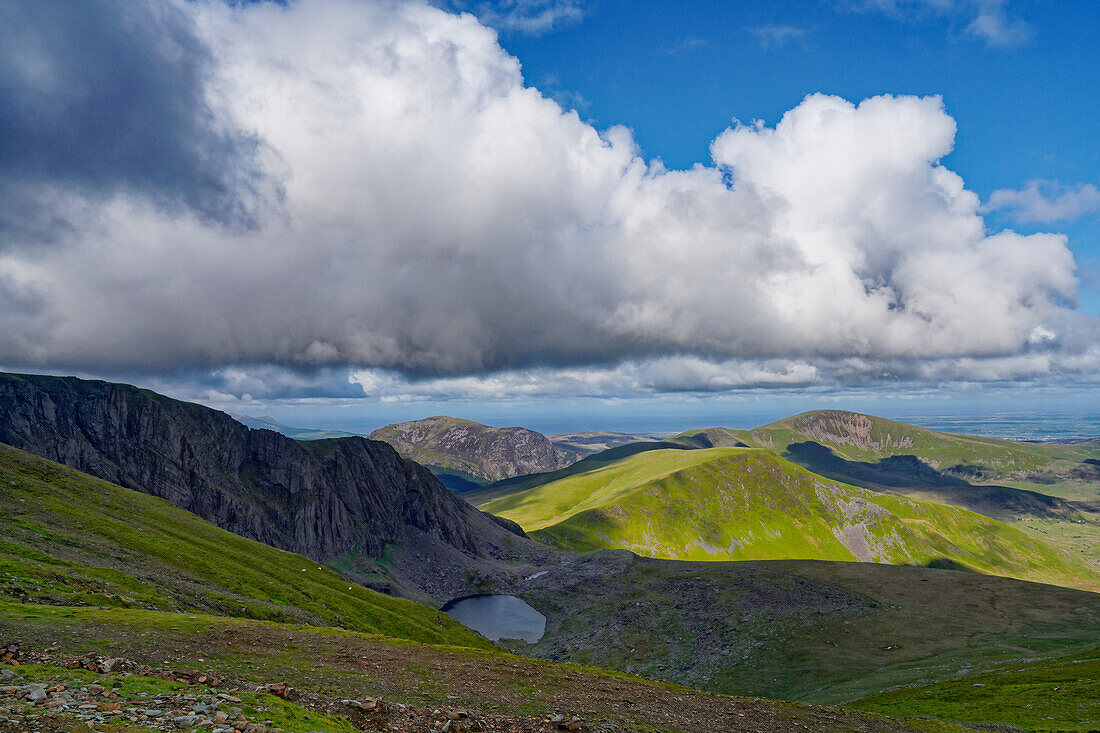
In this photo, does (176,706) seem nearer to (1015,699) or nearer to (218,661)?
(218,661)

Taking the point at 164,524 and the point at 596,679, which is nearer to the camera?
the point at 596,679

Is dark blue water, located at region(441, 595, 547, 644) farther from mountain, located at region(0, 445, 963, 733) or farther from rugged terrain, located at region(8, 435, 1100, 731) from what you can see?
mountain, located at region(0, 445, 963, 733)

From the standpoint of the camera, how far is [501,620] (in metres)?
184

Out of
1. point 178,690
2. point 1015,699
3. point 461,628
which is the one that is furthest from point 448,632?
point 178,690

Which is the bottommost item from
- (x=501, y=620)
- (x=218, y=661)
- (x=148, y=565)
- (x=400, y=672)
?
(x=501, y=620)

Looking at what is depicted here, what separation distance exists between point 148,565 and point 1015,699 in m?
120

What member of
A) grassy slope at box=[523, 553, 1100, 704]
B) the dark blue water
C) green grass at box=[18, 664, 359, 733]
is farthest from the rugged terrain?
green grass at box=[18, 664, 359, 733]

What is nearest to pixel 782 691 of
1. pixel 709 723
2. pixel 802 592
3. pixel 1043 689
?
pixel 1043 689

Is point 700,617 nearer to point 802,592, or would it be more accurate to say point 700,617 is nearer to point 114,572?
point 802,592

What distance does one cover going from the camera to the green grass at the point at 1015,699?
5819cm

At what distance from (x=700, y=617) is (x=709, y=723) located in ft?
438

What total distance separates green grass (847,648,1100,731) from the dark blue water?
370 feet

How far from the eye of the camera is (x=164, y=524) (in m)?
99.9

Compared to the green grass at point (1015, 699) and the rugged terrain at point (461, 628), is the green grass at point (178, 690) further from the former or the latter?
the green grass at point (1015, 699)
